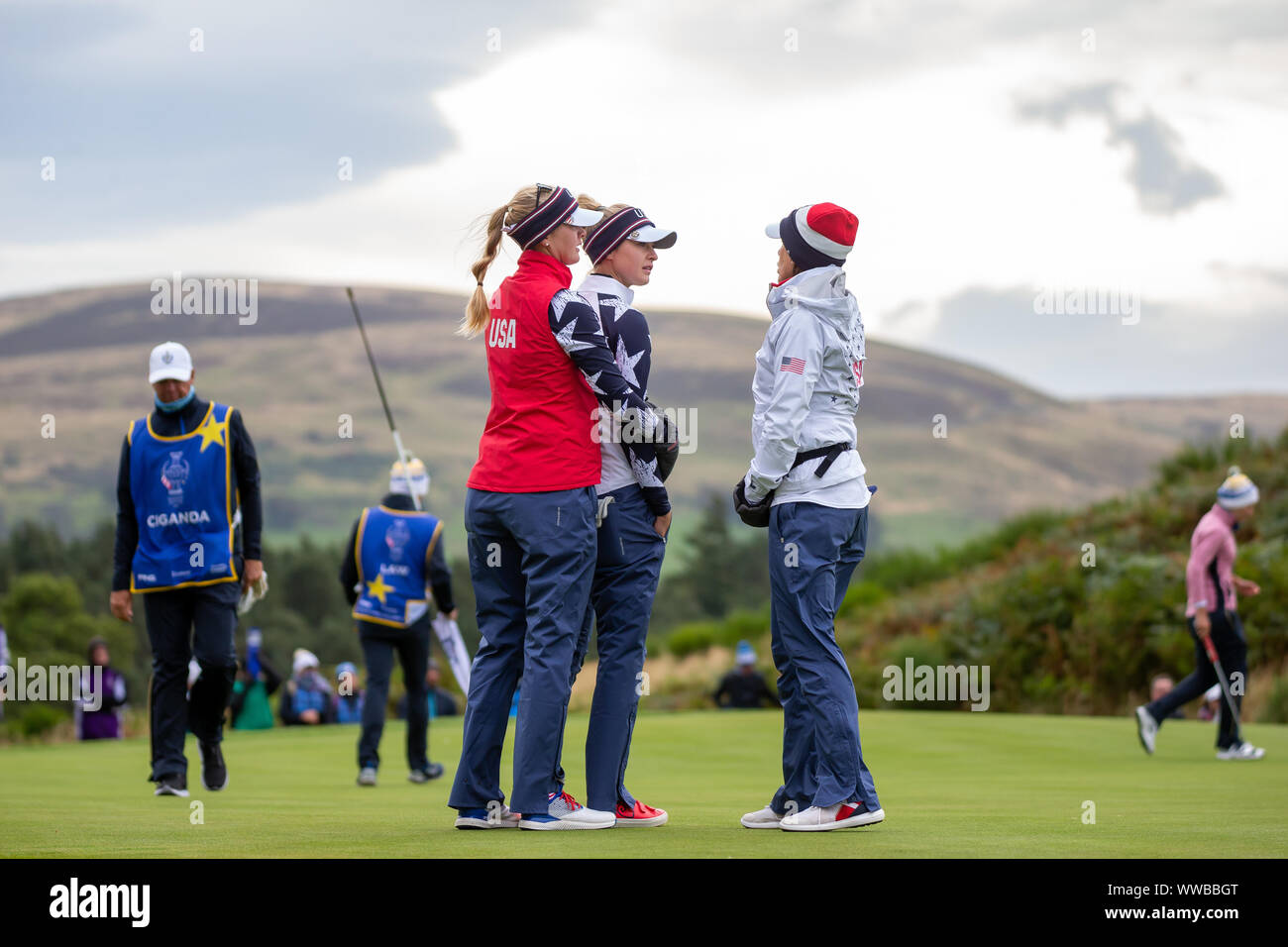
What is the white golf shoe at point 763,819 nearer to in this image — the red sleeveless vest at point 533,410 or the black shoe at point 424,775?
the red sleeveless vest at point 533,410

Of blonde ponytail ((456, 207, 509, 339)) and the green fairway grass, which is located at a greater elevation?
blonde ponytail ((456, 207, 509, 339))

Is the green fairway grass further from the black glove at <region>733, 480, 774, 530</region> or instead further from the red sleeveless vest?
the red sleeveless vest

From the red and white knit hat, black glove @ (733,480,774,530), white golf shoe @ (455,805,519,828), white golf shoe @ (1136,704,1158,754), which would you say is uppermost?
the red and white knit hat

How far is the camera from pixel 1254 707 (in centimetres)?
2002

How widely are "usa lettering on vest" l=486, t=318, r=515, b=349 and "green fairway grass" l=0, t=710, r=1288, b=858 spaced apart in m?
1.83

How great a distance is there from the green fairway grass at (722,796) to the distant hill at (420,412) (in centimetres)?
9130

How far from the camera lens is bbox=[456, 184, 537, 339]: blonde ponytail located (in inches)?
247

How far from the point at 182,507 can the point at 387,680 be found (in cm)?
361

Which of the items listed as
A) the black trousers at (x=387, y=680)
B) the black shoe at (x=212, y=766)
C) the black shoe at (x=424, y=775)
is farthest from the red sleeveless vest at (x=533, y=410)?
the black shoe at (x=424, y=775)

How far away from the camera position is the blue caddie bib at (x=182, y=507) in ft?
26.8

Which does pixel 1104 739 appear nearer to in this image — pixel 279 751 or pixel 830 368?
pixel 279 751

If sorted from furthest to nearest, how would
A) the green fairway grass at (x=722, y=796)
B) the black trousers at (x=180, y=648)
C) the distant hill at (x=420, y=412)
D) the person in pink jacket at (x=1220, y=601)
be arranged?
the distant hill at (x=420, y=412) < the person in pink jacket at (x=1220, y=601) < the black trousers at (x=180, y=648) < the green fairway grass at (x=722, y=796)

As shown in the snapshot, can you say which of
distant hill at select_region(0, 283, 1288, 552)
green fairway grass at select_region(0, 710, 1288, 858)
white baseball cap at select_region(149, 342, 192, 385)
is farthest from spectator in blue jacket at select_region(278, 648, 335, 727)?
distant hill at select_region(0, 283, 1288, 552)
